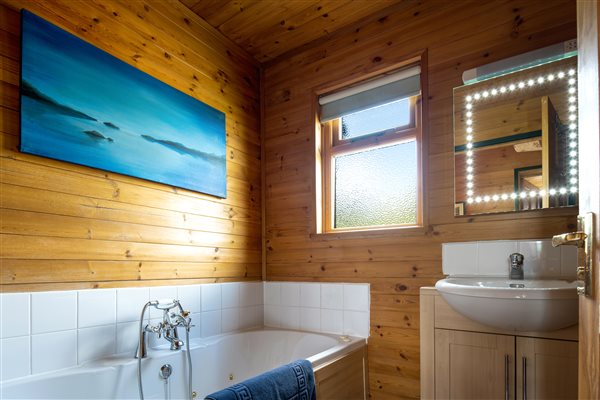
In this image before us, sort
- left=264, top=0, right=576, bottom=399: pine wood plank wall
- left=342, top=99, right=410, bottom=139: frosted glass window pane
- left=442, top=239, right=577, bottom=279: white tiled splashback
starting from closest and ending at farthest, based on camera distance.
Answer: left=442, top=239, right=577, bottom=279: white tiled splashback → left=264, top=0, right=576, bottom=399: pine wood plank wall → left=342, top=99, right=410, bottom=139: frosted glass window pane

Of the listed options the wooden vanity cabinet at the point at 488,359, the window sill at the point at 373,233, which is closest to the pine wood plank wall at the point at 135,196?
the window sill at the point at 373,233

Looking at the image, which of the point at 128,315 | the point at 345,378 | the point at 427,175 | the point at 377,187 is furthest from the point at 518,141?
the point at 128,315

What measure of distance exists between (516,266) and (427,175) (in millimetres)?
672

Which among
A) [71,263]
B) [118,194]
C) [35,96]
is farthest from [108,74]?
[71,263]

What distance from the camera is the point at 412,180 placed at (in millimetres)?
2385

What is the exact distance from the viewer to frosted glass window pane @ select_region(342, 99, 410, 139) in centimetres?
247

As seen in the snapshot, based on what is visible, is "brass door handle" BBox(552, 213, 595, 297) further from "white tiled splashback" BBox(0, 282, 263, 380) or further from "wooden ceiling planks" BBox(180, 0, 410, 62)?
"wooden ceiling planks" BBox(180, 0, 410, 62)

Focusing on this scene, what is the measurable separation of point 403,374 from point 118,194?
1.83 metres

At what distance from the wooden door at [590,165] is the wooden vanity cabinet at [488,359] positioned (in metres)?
0.72

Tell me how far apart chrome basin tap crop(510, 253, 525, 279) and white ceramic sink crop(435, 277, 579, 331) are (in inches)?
14.5

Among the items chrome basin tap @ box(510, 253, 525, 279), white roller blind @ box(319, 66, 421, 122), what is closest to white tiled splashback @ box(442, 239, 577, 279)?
chrome basin tap @ box(510, 253, 525, 279)

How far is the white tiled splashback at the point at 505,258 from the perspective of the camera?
Result: 5.65ft

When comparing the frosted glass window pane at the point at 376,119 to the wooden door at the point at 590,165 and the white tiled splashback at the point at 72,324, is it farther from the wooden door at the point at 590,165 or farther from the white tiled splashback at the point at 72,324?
the wooden door at the point at 590,165

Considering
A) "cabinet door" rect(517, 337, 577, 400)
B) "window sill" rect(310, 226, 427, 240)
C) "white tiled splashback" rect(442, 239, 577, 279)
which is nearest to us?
"cabinet door" rect(517, 337, 577, 400)
